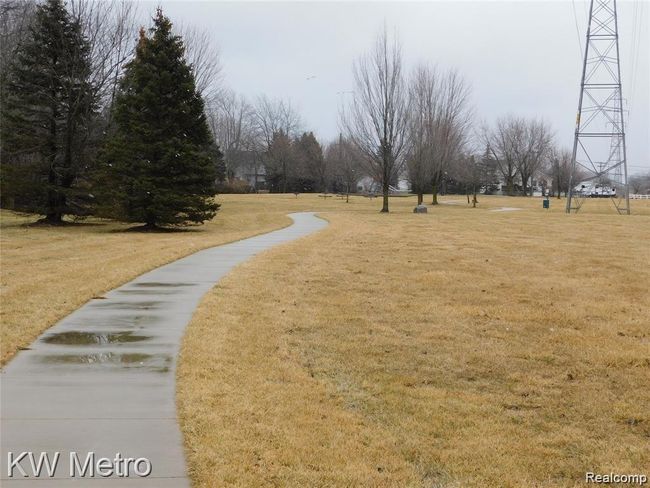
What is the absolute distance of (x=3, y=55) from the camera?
1305 inches

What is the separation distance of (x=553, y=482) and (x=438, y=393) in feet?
5.43

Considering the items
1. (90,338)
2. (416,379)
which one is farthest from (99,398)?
(416,379)

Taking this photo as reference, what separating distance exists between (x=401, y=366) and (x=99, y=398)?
2889 millimetres

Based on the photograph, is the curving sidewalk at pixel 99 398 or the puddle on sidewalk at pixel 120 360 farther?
the puddle on sidewalk at pixel 120 360

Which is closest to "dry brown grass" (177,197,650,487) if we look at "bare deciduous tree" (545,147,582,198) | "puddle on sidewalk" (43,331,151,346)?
"puddle on sidewalk" (43,331,151,346)

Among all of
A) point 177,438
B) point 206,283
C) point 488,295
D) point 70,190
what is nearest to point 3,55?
point 70,190

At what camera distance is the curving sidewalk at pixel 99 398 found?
362 centimetres

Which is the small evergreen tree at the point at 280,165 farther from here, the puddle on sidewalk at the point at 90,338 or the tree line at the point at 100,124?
the puddle on sidewalk at the point at 90,338

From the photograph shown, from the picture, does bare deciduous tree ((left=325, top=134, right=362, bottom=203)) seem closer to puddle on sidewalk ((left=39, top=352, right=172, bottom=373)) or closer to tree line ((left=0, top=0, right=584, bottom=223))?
→ tree line ((left=0, top=0, right=584, bottom=223))

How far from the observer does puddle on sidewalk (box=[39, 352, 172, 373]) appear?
5684 millimetres

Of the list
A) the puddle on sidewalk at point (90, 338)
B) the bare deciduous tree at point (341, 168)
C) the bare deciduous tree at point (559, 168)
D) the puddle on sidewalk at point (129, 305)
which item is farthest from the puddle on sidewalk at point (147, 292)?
the bare deciduous tree at point (559, 168)

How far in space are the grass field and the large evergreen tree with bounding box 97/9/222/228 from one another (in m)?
10.4

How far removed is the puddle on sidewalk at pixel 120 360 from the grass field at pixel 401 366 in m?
0.24

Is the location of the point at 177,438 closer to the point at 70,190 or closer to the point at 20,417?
the point at 20,417
